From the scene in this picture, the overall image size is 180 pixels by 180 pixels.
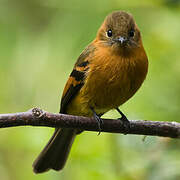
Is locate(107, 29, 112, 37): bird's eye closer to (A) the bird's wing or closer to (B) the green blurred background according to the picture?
(A) the bird's wing

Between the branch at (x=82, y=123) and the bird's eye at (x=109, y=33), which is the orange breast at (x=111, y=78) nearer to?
the bird's eye at (x=109, y=33)

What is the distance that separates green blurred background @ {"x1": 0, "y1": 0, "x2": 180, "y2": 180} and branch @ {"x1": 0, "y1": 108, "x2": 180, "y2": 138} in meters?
0.26

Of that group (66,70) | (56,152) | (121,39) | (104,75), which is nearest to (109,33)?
(121,39)

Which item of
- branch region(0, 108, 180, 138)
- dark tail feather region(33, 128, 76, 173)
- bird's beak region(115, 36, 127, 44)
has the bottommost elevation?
dark tail feather region(33, 128, 76, 173)

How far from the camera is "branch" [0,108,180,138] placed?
3.56 meters

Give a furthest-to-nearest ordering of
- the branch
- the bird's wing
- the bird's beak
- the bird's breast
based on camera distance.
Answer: the bird's wing, the bird's beak, the bird's breast, the branch

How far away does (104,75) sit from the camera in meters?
4.61

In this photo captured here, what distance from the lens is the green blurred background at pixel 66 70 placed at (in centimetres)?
472

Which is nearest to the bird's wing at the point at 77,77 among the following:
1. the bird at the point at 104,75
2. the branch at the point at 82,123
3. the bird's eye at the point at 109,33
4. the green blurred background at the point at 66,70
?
the bird at the point at 104,75

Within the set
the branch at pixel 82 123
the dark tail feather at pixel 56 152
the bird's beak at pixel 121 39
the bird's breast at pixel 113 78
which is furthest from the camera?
the dark tail feather at pixel 56 152

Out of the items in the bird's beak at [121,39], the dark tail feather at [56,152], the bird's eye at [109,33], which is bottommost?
the dark tail feather at [56,152]

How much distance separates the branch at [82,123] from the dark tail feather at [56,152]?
0.93 metres

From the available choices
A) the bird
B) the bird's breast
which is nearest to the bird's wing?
the bird

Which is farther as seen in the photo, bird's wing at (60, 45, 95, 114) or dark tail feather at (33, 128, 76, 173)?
dark tail feather at (33, 128, 76, 173)
